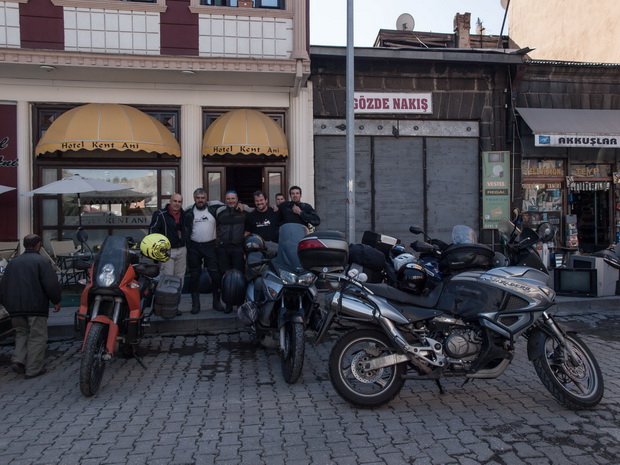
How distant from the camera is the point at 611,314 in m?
8.14

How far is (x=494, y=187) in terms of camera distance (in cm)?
1184

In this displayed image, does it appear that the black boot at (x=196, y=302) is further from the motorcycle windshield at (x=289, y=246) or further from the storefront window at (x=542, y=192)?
the storefront window at (x=542, y=192)

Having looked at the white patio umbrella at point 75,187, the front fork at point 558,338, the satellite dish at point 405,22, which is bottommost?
the front fork at point 558,338

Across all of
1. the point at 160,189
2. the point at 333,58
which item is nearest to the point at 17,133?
the point at 160,189

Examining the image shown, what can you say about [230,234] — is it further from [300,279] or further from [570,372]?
[570,372]

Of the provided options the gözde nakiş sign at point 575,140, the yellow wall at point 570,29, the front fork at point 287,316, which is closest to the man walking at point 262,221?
the front fork at point 287,316

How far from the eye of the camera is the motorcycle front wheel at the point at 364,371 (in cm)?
405

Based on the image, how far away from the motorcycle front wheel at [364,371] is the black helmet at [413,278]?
1.56 feet

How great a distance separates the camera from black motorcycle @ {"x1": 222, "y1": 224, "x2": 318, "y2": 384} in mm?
4738

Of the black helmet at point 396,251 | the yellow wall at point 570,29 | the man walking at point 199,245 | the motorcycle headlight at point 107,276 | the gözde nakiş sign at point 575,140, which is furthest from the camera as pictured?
the yellow wall at point 570,29

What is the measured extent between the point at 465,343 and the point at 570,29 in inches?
656

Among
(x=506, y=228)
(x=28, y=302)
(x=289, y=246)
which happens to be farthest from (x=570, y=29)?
(x=28, y=302)

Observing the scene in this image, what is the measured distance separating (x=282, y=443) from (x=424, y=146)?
30.2 feet

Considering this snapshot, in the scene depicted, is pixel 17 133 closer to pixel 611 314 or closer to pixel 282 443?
pixel 282 443
